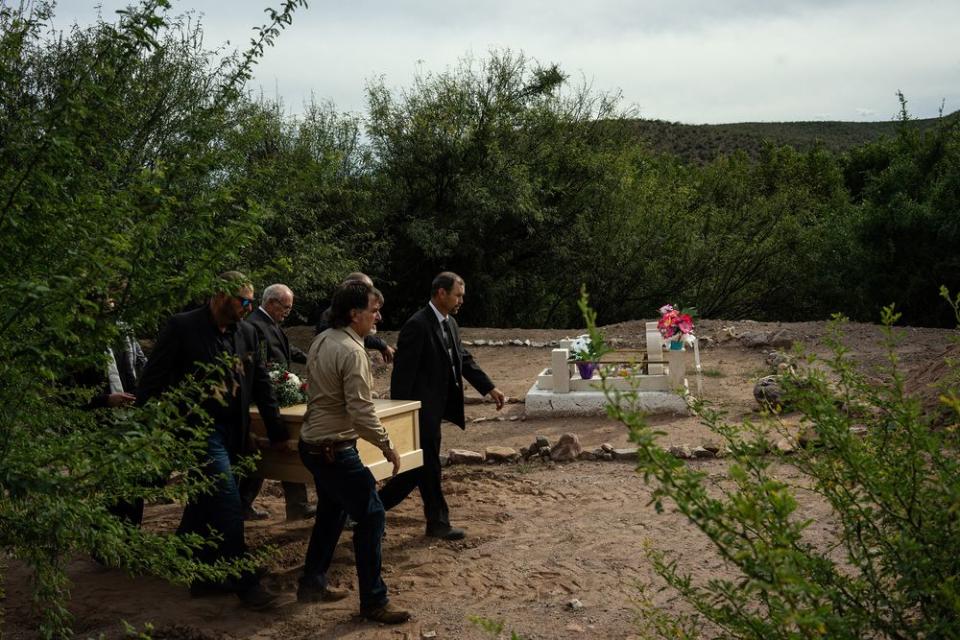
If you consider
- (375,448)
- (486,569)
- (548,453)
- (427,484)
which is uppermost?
(375,448)

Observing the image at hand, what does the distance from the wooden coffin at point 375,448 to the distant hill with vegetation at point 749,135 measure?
47121 mm

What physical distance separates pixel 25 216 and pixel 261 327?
4.13 metres

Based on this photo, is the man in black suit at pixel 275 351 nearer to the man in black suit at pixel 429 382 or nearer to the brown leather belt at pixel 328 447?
the man in black suit at pixel 429 382

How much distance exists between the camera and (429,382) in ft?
21.5

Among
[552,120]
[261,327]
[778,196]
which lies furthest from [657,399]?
[778,196]

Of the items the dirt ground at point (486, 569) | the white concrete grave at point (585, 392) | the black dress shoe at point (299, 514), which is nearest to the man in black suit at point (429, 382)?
the dirt ground at point (486, 569)

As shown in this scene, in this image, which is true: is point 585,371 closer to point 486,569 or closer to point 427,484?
point 427,484

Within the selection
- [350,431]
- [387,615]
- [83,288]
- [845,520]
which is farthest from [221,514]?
[845,520]

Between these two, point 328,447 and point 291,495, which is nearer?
point 328,447

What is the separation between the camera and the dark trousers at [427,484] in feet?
21.3

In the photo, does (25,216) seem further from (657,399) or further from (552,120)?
(552,120)

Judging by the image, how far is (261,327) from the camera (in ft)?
23.1

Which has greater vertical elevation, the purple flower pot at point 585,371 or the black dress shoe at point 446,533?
the purple flower pot at point 585,371

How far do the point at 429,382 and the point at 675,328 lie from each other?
567 centimetres
